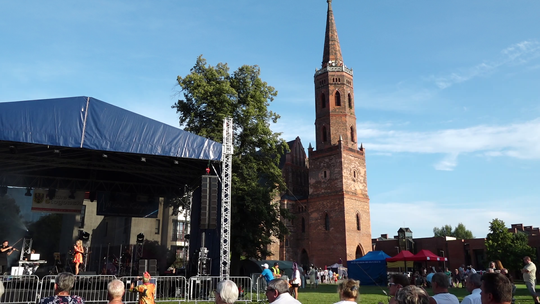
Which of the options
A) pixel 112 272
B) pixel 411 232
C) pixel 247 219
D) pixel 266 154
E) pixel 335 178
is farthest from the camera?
pixel 411 232

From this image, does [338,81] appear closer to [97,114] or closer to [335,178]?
[335,178]

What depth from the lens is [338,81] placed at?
1705 inches

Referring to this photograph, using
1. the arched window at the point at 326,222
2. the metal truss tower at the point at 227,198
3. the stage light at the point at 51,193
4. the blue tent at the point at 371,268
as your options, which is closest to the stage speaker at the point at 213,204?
the metal truss tower at the point at 227,198

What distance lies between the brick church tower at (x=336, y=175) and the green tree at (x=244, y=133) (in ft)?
55.5

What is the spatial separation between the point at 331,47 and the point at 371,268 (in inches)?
1008

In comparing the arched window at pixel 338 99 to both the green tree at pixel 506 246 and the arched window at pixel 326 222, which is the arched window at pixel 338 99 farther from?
the green tree at pixel 506 246

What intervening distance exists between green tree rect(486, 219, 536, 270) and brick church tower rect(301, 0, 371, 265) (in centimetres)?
1108

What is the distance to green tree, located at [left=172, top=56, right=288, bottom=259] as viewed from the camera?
70.4 ft

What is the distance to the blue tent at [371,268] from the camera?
27922 mm

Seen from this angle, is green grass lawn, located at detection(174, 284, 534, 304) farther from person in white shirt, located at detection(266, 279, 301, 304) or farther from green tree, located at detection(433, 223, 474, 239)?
green tree, located at detection(433, 223, 474, 239)

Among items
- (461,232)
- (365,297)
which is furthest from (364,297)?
(461,232)

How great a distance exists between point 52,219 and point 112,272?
646 inches

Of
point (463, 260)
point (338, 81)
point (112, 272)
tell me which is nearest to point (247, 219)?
point (112, 272)

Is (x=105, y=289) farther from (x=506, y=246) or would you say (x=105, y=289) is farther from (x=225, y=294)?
(x=506, y=246)
